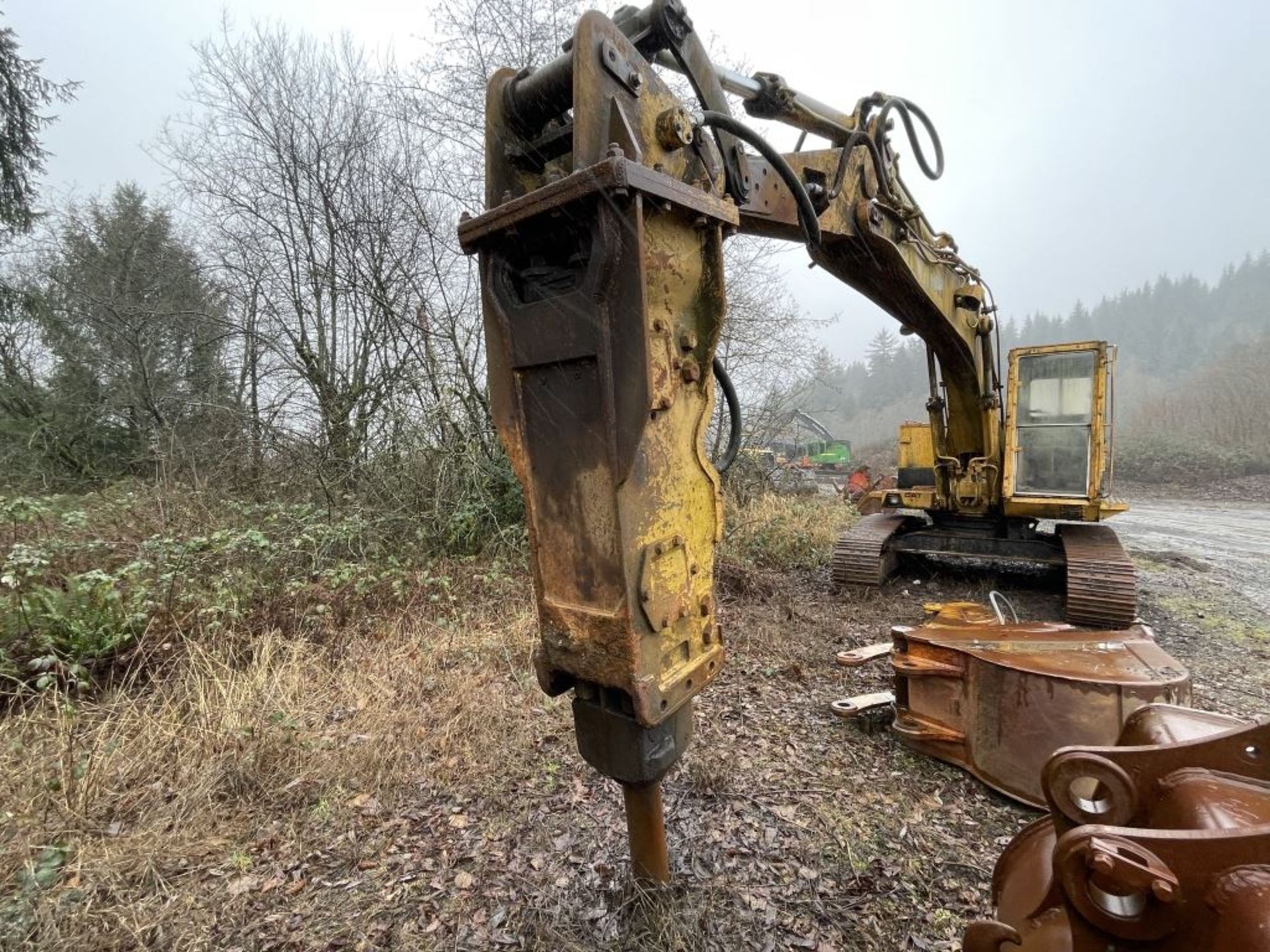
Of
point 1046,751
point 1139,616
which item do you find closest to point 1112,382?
point 1139,616

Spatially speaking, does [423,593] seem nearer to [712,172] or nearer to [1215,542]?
[712,172]

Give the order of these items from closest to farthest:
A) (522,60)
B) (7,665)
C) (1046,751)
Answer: (1046,751), (7,665), (522,60)

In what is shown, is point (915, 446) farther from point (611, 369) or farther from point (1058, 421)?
point (611, 369)

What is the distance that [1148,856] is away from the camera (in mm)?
848

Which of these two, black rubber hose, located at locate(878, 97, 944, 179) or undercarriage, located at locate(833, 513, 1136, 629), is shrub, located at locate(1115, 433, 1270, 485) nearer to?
undercarriage, located at locate(833, 513, 1136, 629)

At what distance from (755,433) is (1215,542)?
21.9 ft

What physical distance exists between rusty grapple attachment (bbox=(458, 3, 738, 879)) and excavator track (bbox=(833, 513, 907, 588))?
462 centimetres

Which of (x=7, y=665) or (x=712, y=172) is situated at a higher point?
(x=712, y=172)

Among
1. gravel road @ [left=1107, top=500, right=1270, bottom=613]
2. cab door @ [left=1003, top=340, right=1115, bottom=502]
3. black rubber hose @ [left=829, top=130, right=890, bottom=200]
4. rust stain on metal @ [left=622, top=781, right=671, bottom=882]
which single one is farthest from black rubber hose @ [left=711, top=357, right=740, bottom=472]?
gravel road @ [left=1107, top=500, right=1270, bottom=613]

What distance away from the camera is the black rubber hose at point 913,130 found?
10.4 ft

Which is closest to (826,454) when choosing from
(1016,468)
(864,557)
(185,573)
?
(1016,468)

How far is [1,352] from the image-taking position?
8.92 metres

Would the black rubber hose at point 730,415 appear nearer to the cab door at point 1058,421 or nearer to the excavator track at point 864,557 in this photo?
the excavator track at point 864,557

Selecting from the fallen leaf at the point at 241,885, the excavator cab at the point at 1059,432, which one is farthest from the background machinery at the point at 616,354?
the excavator cab at the point at 1059,432
